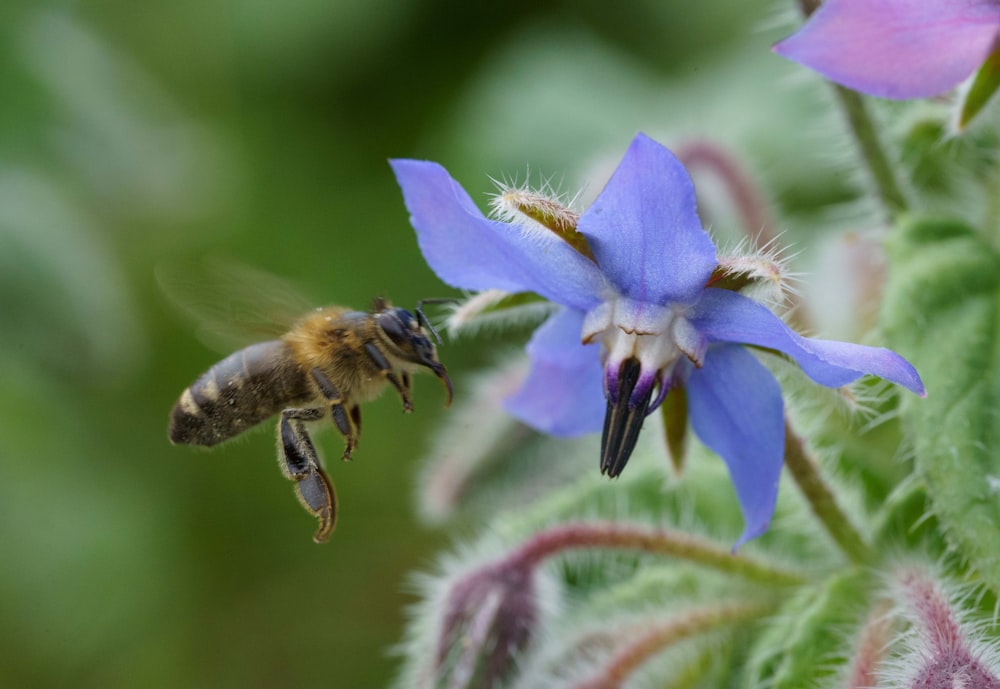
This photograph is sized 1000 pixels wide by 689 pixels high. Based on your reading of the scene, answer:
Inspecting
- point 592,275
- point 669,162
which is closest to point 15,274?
point 592,275

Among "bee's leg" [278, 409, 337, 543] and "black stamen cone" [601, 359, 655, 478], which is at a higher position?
"bee's leg" [278, 409, 337, 543]

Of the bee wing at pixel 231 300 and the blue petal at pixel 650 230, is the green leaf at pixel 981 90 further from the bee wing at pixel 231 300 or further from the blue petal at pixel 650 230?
the bee wing at pixel 231 300

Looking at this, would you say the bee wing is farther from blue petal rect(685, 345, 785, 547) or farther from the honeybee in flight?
blue petal rect(685, 345, 785, 547)

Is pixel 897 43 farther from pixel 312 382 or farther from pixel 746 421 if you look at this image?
pixel 312 382

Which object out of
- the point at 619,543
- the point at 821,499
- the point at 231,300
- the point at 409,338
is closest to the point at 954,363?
the point at 821,499

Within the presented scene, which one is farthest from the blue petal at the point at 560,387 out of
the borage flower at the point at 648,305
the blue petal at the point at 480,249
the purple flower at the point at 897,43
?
the purple flower at the point at 897,43

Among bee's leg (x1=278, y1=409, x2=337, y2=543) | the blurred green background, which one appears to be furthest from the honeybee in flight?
the blurred green background
